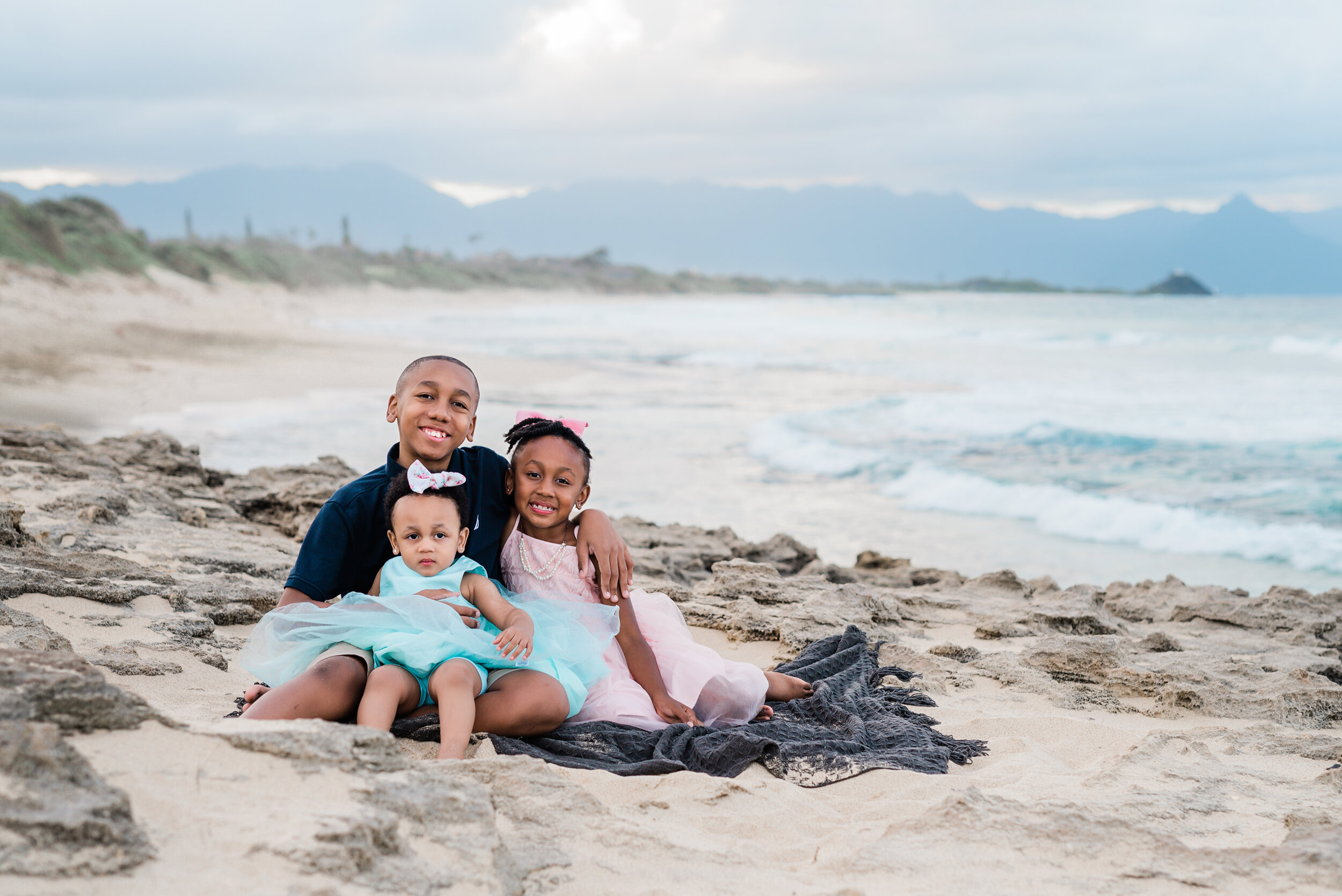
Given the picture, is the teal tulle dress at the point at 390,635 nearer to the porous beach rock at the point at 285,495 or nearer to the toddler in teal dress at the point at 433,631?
the toddler in teal dress at the point at 433,631

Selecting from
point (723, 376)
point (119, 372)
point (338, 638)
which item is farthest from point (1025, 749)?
point (723, 376)

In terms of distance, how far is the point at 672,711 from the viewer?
9.83 feet

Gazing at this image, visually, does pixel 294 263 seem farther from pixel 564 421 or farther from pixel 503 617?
pixel 503 617

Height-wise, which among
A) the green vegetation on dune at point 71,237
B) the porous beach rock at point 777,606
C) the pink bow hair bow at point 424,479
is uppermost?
the green vegetation on dune at point 71,237

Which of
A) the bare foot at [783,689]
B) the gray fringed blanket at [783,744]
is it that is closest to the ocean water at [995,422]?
the bare foot at [783,689]

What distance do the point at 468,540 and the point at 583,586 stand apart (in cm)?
39

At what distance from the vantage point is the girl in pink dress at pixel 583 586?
3.06 meters

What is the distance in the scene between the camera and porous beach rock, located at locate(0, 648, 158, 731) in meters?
1.60

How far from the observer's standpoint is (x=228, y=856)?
1.49 metres

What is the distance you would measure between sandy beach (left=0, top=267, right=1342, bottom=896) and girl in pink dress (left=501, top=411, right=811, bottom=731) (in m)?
0.44

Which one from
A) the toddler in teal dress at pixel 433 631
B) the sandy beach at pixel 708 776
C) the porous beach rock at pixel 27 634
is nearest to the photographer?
the sandy beach at pixel 708 776

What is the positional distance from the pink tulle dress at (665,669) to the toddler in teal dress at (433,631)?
0.10m

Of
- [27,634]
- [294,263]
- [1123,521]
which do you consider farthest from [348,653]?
[294,263]

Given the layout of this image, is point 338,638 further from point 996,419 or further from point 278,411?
point 996,419
